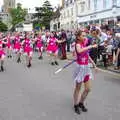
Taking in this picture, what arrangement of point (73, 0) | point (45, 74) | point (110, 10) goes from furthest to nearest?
point (73, 0)
point (110, 10)
point (45, 74)

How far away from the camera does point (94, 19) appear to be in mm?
42000

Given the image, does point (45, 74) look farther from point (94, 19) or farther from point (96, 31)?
point (94, 19)

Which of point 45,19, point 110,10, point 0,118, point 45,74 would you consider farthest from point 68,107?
point 45,19

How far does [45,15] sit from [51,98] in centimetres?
7061

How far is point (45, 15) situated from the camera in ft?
264

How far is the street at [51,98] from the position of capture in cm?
872

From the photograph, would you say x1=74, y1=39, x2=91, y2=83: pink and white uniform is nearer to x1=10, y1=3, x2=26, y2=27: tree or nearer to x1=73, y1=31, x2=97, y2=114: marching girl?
x1=73, y1=31, x2=97, y2=114: marching girl

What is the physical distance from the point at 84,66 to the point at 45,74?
7.34 m

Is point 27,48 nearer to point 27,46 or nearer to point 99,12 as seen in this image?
point 27,46

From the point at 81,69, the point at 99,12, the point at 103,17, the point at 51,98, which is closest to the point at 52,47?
the point at 51,98

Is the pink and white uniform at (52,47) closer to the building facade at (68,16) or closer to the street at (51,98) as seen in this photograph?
the street at (51,98)

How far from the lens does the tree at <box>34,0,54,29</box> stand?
78781mm

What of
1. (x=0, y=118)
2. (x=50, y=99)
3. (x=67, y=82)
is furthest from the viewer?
(x=67, y=82)

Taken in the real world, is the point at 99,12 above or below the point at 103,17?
above
